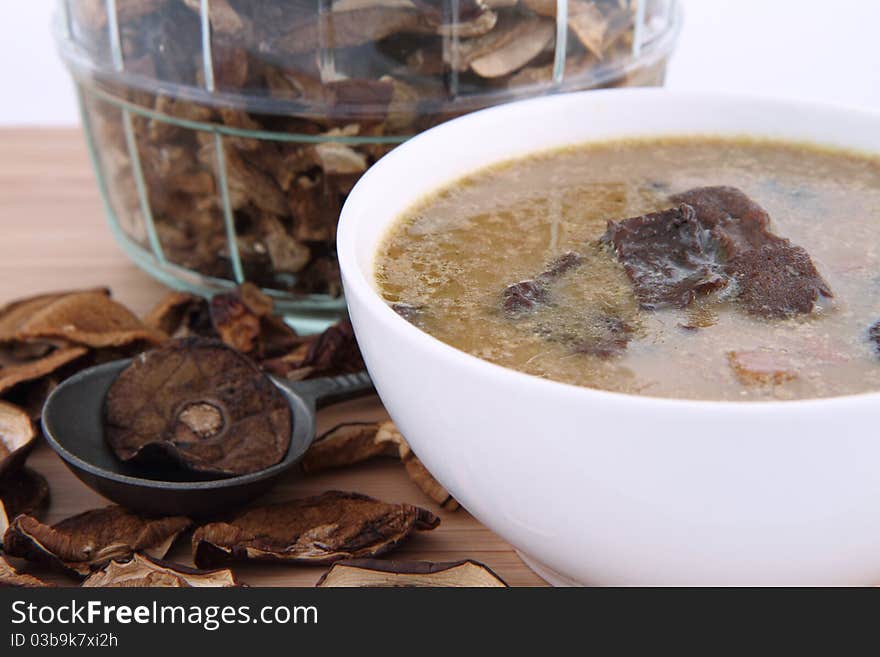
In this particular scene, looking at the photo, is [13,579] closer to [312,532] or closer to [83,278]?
[312,532]

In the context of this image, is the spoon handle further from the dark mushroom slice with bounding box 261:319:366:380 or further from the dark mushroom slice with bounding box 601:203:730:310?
the dark mushroom slice with bounding box 601:203:730:310

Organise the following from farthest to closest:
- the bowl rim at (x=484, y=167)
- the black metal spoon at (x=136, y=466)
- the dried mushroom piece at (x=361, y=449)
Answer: the dried mushroom piece at (x=361, y=449), the black metal spoon at (x=136, y=466), the bowl rim at (x=484, y=167)

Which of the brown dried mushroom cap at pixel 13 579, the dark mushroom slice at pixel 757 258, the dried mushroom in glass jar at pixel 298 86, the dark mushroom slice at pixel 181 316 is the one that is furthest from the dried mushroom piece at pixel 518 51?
the brown dried mushroom cap at pixel 13 579

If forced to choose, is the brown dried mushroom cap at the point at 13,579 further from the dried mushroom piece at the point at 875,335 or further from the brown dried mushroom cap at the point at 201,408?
the dried mushroom piece at the point at 875,335

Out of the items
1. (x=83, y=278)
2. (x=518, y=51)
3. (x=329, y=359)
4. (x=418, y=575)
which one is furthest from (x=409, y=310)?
(x=83, y=278)

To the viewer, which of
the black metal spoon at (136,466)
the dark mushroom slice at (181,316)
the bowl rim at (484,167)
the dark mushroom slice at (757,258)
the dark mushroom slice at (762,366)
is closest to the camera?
the bowl rim at (484,167)
